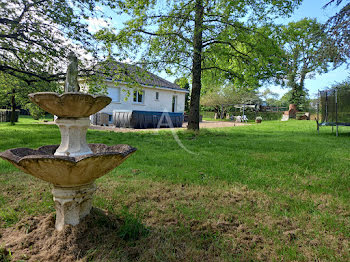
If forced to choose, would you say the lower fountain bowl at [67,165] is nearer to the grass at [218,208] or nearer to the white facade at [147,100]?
the grass at [218,208]

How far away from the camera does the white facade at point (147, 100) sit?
1914cm

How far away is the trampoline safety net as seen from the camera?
966 centimetres

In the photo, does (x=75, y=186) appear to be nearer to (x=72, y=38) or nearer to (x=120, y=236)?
(x=120, y=236)

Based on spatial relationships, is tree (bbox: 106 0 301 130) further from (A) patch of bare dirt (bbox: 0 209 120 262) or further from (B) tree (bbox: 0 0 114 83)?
(A) patch of bare dirt (bbox: 0 209 120 262)

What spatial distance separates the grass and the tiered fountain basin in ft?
1.51

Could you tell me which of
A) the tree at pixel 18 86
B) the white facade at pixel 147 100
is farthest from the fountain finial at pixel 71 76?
the white facade at pixel 147 100

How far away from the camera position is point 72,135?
208 centimetres

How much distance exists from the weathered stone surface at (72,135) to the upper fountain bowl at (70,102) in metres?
0.07

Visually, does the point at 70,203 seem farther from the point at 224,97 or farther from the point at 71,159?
the point at 224,97

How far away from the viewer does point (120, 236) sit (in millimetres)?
2033

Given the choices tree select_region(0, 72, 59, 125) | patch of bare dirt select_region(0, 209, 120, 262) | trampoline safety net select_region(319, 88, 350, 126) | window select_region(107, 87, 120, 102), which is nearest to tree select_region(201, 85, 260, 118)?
window select_region(107, 87, 120, 102)

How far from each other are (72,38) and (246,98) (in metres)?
33.0

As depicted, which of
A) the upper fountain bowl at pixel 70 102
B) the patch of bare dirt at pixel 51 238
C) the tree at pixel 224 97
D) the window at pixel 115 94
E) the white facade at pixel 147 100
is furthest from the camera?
the tree at pixel 224 97

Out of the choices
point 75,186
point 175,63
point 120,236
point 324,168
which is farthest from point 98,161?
point 175,63
